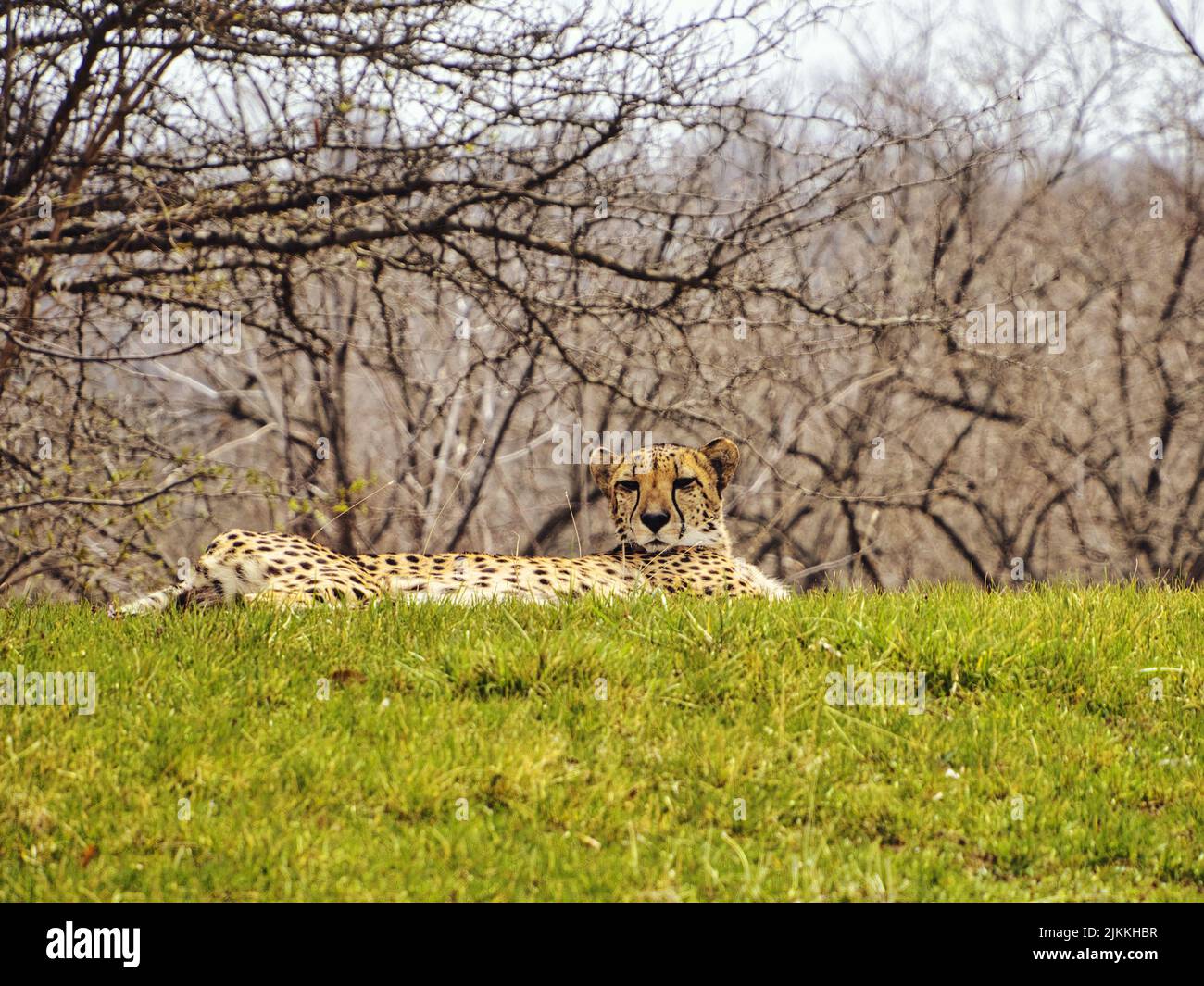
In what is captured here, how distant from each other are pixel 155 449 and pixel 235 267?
58.8 inches

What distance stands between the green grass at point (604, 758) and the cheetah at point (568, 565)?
2.17 feet

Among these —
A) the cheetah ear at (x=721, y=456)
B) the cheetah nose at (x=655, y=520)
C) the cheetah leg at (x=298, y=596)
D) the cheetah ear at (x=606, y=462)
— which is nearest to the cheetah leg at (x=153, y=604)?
the cheetah leg at (x=298, y=596)

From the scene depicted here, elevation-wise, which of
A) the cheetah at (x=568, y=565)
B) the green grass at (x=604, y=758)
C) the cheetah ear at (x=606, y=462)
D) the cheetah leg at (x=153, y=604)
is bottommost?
the green grass at (x=604, y=758)

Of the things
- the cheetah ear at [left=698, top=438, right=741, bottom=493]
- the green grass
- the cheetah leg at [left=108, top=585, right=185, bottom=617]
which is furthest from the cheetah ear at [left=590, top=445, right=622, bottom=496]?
the cheetah leg at [left=108, top=585, right=185, bottom=617]

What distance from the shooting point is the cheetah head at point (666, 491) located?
791 cm

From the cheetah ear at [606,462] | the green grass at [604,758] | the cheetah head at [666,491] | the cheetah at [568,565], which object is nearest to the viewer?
the green grass at [604,758]

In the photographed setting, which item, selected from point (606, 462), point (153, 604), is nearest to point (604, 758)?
point (153, 604)

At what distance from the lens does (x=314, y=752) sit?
176 inches

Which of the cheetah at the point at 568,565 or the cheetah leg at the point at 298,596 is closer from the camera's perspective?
the cheetah leg at the point at 298,596

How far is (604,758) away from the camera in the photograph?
4.61 meters

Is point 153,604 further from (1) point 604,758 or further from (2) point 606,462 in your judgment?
(1) point 604,758

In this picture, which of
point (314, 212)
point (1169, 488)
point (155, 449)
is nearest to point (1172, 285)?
point (1169, 488)

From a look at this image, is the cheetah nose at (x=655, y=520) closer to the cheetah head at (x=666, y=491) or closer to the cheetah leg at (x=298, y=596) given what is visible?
the cheetah head at (x=666, y=491)
